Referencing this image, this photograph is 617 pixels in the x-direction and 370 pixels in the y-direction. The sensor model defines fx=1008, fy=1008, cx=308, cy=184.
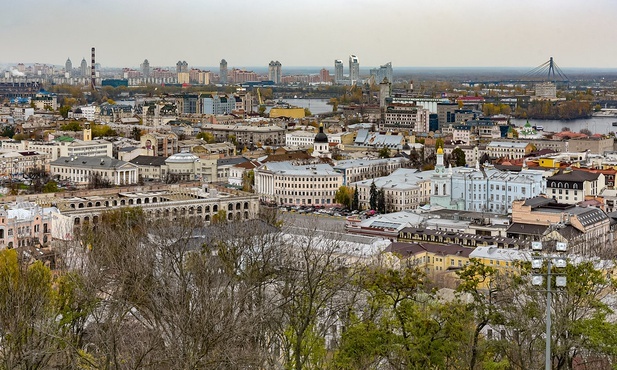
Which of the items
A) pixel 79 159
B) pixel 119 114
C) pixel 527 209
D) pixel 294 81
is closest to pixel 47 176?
pixel 79 159

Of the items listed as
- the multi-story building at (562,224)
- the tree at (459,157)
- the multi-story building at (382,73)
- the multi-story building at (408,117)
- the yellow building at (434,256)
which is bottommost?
the yellow building at (434,256)

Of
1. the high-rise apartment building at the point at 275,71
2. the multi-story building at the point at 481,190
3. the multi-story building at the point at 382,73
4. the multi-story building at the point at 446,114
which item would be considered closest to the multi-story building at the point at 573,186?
the multi-story building at the point at 481,190

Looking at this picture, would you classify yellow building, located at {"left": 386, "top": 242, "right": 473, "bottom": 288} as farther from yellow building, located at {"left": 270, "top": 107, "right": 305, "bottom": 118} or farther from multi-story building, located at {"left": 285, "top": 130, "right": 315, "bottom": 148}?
yellow building, located at {"left": 270, "top": 107, "right": 305, "bottom": 118}

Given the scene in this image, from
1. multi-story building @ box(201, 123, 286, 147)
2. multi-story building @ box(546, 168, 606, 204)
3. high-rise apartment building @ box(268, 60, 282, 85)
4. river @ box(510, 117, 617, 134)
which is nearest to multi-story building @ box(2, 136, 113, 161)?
multi-story building @ box(201, 123, 286, 147)

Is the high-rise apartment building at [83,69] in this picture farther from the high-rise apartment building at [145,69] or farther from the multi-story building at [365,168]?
the multi-story building at [365,168]

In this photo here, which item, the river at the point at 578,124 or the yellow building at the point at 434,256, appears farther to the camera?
the river at the point at 578,124

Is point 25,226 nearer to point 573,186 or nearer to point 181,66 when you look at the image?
point 573,186

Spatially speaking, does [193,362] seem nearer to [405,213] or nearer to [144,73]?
[405,213]
